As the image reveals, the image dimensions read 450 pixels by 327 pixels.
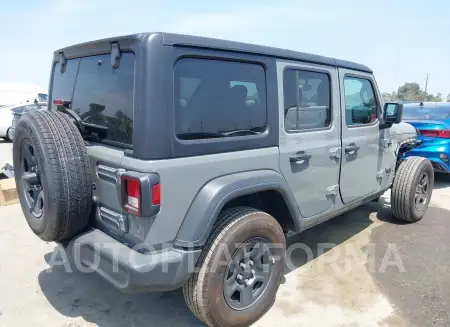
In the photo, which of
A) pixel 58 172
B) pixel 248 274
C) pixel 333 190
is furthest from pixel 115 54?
pixel 333 190

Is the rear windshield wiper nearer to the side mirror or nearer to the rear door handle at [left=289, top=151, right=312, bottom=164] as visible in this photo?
the rear door handle at [left=289, top=151, right=312, bottom=164]

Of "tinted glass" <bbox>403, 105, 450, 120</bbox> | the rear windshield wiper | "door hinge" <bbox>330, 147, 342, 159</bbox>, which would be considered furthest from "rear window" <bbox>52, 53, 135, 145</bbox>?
"tinted glass" <bbox>403, 105, 450, 120</bbox>

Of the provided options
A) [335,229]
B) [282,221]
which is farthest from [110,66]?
[335,229]

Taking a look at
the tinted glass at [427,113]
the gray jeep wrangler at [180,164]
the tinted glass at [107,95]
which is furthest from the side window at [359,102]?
the tinted glass at [427,113]

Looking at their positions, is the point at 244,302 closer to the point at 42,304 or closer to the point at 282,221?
the point at 282,221

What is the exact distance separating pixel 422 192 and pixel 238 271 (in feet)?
10.8

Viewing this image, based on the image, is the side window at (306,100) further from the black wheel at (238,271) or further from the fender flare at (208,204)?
the black wheel at (238,271)

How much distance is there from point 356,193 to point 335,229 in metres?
0.92

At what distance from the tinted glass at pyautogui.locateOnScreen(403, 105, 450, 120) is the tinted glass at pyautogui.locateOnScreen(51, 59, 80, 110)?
5.91m

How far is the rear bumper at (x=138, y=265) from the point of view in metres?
2.09

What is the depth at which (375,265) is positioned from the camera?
355 centimetres

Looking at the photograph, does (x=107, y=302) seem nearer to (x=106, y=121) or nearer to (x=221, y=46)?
(x=106, y=121)

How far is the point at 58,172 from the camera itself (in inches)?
87.0

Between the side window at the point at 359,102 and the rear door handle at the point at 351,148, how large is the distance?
21 centimetres
